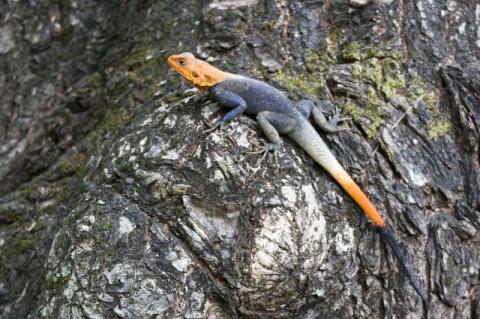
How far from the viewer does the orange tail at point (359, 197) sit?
326 cm

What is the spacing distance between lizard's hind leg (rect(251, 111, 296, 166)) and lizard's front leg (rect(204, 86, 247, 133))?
128mm

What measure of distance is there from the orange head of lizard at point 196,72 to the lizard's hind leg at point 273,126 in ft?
1.28

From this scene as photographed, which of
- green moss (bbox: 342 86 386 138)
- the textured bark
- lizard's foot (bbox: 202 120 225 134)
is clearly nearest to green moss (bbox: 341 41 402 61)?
the textured bark

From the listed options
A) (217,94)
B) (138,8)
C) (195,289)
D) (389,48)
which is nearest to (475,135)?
(389,48)

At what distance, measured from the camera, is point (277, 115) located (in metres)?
3.38

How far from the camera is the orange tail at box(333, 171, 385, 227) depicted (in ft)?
10.7

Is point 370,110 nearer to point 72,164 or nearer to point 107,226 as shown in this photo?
point 107,226

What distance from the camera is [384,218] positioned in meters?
3.38

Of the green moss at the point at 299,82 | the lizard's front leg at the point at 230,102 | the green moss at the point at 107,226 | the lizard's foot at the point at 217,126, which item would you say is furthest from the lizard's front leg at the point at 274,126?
the green moss at the point at 107,226

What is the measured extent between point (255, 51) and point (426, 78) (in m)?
1.21

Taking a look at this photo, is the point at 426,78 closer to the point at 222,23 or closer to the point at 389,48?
the point at 389,48

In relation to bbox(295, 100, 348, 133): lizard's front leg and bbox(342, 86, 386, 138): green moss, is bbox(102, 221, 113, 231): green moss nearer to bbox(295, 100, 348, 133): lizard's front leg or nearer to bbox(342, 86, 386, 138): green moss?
bbox(295, 100, 348, 133): lizard's front leg

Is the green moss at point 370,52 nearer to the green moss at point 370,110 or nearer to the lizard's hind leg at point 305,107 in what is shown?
the green moss at point 370,110

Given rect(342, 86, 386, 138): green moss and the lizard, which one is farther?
rect(342, 86, 386, 138): green moss
